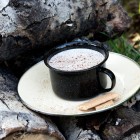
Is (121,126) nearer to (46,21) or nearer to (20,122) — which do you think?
(20,122)

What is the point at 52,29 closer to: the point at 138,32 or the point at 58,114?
the point at 58,114

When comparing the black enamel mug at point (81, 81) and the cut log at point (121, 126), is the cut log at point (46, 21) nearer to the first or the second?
the black enamel mug at point (81, 81)

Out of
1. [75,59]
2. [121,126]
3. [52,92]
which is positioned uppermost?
[75,59]

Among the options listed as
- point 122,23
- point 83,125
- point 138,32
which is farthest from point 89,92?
point 138,32

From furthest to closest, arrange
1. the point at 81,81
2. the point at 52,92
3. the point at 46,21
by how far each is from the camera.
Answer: the point at 46,21 < the point at 52,92 < the point at 81,81

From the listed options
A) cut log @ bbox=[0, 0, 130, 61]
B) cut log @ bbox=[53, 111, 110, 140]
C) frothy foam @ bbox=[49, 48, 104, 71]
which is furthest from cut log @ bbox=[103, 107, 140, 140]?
cut log @ bbox=[0, 0, 130, 61]

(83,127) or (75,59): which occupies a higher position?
(75,59)

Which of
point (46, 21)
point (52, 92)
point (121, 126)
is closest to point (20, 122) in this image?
point (52, 92)
